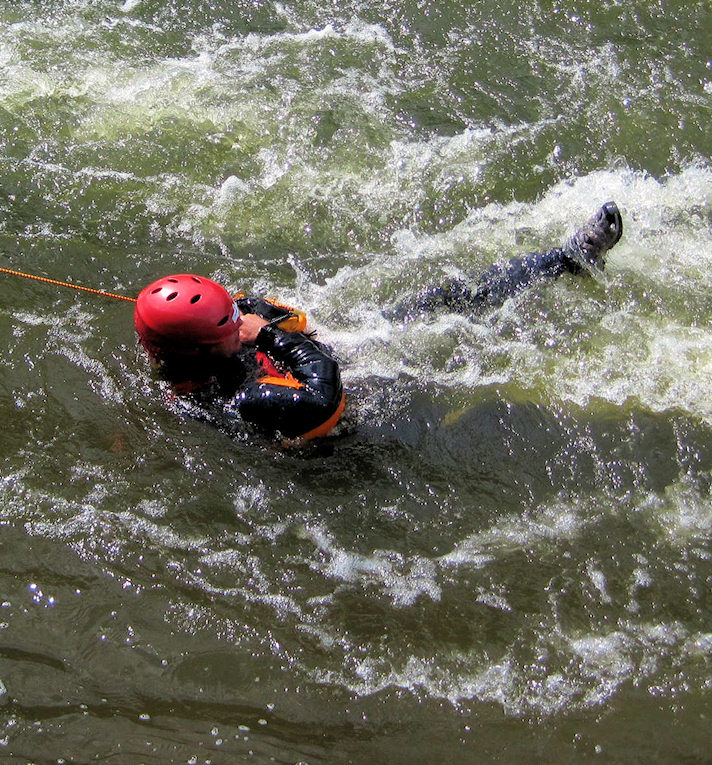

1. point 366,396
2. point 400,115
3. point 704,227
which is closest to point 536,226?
point 704,227

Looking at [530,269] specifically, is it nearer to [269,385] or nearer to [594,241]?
[594,241]

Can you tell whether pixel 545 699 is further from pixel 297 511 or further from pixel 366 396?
A: pixel 366 396

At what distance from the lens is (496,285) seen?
4938mm

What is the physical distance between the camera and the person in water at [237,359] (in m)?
3.58

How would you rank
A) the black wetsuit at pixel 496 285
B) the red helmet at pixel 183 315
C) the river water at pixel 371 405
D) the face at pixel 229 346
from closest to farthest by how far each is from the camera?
the river water at pixel 371 405
the red helmet at pixel 183 315
the face at pixel 229 346
the black wetsuit at pixel 496 285

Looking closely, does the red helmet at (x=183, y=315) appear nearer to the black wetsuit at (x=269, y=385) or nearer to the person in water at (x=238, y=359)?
the person in water at (x=238, y=359)

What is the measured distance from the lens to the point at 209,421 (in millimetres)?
4219

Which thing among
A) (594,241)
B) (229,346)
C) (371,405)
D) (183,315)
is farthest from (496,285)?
(183,315)

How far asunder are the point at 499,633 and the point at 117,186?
174 inches

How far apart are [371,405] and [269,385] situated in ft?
2.51

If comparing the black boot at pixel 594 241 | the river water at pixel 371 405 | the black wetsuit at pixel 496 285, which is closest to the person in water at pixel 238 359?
the river water at pixel 371 405

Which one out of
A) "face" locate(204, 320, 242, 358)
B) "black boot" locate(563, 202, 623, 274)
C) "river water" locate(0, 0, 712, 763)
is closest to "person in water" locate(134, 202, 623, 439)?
"face" locate(204, 320, 242, 358)

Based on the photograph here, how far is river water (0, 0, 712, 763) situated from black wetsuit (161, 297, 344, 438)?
286mm

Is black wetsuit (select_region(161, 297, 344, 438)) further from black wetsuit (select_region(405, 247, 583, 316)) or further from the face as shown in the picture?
black wetsuit (select_region(405, 247, 583, 316))
